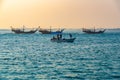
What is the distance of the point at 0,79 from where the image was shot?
14.6m

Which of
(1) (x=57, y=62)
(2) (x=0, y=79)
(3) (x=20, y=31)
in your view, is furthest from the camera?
(3) (x=20, y=31)

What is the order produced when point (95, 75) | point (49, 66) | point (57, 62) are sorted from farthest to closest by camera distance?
point (57, 62) → point (49, 66) → point (95, 75)

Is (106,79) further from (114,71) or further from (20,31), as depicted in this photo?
(20,31)

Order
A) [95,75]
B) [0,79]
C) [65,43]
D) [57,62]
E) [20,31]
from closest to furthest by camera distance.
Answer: [0,79] → [95,75] → [57,62] → [65,43] → [20,31]

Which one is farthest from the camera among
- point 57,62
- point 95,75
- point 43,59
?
point 43,59

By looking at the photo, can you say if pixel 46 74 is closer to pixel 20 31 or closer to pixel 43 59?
pixel 43 59

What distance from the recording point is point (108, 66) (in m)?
18.2

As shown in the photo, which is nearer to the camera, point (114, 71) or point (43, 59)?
point (114, 71)


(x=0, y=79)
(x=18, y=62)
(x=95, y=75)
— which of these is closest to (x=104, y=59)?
(x=18, y=62)

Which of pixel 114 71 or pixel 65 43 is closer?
pixel 114 71

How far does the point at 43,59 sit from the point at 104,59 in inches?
116

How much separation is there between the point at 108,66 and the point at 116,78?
10.6ft

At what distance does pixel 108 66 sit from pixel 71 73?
8.91 feet

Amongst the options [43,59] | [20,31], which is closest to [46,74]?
[43,59]
